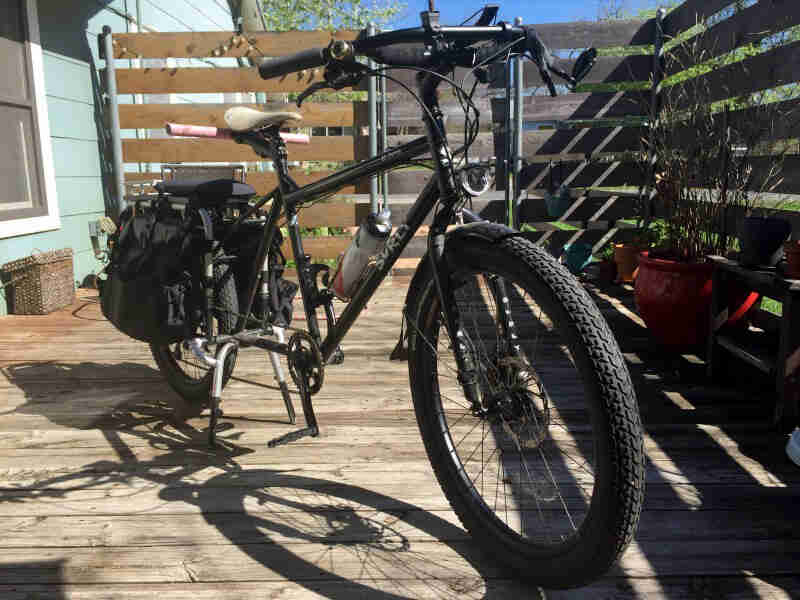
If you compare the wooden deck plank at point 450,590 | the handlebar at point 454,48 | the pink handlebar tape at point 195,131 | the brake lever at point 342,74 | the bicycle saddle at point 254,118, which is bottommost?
the wooden deck plank at point 450,590

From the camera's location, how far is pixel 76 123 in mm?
4695

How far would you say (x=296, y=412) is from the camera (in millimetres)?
2438

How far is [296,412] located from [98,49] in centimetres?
389

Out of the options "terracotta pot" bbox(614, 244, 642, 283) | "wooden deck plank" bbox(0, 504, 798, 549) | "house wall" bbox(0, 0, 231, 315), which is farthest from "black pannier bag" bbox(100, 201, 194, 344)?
"terracotta pot" bbox(614, 244, 642, 283)

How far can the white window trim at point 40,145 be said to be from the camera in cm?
406

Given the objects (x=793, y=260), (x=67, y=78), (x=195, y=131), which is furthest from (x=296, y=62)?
(x=67, y=78)

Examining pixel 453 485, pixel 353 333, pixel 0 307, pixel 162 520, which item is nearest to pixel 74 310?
pixel 0 307

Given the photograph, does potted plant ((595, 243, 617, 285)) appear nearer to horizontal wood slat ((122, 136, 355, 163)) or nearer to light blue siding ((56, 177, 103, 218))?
horizontal wood slat ((122, 136, 355, 163))

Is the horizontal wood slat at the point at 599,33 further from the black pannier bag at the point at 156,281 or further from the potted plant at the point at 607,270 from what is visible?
the black pannier bag at the point at 156,281

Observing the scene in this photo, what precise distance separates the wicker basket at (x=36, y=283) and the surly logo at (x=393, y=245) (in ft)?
10.2

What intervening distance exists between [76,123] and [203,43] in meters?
1.10

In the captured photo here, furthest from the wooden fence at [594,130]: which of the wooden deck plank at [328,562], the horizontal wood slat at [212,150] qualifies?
the wooden deck plank at [328,562]

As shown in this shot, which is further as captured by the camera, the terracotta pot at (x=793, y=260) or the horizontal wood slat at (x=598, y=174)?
the horizontal wood slat at (x=598, y=174)

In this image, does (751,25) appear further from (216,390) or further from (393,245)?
(216,390)
